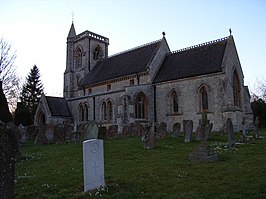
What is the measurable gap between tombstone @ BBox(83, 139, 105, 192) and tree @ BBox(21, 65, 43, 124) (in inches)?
1783

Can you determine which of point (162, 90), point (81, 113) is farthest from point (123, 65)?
point (81, 113)

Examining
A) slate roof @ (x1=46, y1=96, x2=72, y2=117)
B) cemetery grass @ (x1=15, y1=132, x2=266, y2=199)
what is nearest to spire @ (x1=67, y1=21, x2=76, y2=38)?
slate roof @ (x1=46, y1=96, x2=72, y2=117)

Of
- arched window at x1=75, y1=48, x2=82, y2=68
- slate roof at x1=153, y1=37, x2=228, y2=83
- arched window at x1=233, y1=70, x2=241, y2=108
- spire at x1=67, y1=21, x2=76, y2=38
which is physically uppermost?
spire at x1=67, y1=21, x2=76, y2=38

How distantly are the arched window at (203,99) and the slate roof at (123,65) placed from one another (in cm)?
697

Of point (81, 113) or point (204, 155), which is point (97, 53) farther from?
point (204, 155)

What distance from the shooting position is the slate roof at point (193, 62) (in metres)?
26.9

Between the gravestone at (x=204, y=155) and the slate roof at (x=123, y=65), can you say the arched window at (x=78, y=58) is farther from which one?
the gravestone at (x=204, y=155)

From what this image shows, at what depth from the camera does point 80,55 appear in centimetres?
4312

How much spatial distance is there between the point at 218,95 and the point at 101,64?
1974 centimetres

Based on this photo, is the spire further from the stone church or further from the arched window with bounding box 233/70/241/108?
the arched window with bounding box 233/70/241/108

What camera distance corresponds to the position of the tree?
50.3 m

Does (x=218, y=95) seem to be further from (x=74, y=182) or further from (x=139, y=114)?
(x=74, y=182)

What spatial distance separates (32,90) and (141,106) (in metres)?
29.1

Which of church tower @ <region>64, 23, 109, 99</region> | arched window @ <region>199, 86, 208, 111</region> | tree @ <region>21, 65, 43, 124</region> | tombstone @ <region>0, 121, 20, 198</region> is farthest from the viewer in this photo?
tree @ <region>21, 65, 43, 124</region>
